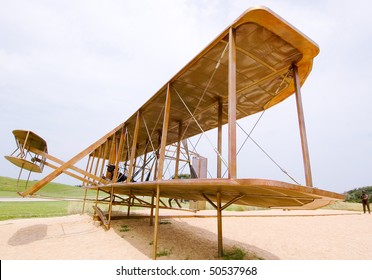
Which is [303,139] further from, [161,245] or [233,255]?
[161,245]

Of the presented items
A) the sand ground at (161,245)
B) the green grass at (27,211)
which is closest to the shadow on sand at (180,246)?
the sand ground at (161,245)

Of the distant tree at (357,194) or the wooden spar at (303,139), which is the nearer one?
the wooden spar at (303,139)

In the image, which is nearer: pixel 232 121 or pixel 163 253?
pixel 232 121

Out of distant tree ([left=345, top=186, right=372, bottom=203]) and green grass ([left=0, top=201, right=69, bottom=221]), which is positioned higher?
distant tree ([left=345, top=186, right=372, bottom=203])

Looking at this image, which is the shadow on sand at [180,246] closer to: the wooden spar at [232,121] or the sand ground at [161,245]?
the sand ground at [161,245]

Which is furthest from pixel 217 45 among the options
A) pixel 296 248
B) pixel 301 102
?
pixel 296 248

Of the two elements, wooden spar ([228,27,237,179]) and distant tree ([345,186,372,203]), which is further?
distant tree ([345,186,372,203])

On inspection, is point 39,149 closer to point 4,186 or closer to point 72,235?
point 72,235

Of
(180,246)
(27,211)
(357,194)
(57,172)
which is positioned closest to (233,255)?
(180,246)

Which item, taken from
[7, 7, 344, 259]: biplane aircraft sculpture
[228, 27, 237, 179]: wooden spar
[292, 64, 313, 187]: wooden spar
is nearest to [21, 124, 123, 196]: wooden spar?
[7, 7, 344, 259]: biplane aircraft sculpture

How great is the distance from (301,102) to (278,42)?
60.1 inches

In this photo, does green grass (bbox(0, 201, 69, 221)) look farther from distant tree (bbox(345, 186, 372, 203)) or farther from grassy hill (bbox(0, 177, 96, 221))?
distant tree (bbox(345, 186, 372, 203))

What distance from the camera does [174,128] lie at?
11141 mm

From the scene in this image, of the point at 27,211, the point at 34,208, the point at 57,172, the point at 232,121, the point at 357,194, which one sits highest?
the point at 232,121
